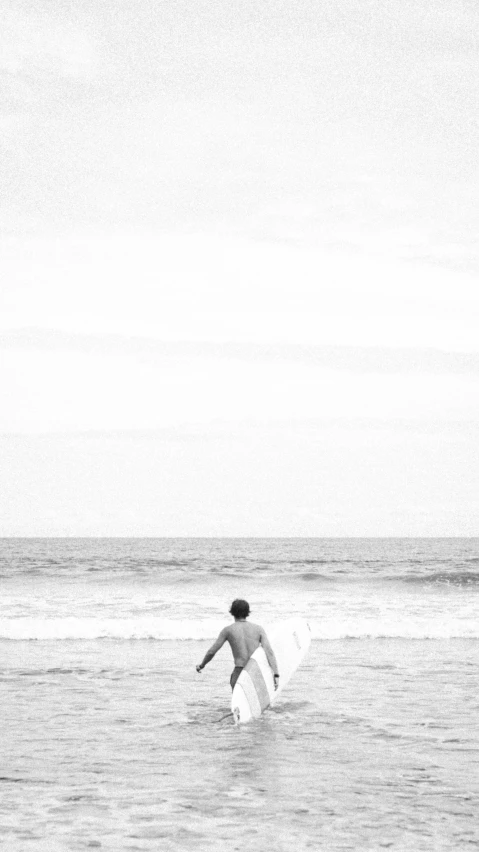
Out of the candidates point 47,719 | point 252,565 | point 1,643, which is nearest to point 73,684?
point 47,719

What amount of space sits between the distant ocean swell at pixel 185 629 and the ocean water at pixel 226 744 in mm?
74

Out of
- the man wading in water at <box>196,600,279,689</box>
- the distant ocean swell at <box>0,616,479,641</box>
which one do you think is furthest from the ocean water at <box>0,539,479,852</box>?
the man wading in water at <box>196,600,279,689</box>

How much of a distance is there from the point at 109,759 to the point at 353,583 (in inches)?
1126

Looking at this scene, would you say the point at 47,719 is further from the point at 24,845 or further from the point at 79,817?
the point at 24,845

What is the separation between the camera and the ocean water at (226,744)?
5555 millimetres

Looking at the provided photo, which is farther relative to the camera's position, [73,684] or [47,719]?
[73,684]

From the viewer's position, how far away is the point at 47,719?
919 centimetres

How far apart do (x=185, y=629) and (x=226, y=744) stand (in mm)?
10959

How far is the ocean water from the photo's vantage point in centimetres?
555

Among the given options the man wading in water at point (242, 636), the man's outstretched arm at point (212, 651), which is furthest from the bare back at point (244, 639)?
the man's outstretched arm at point (212, 651)

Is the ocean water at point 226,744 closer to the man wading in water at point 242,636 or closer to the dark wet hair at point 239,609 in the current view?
the man wading in water at point 242,636

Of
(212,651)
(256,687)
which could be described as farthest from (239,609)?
(256,687)

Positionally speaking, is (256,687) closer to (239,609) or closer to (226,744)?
(239,609)

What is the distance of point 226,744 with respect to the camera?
8305mm
